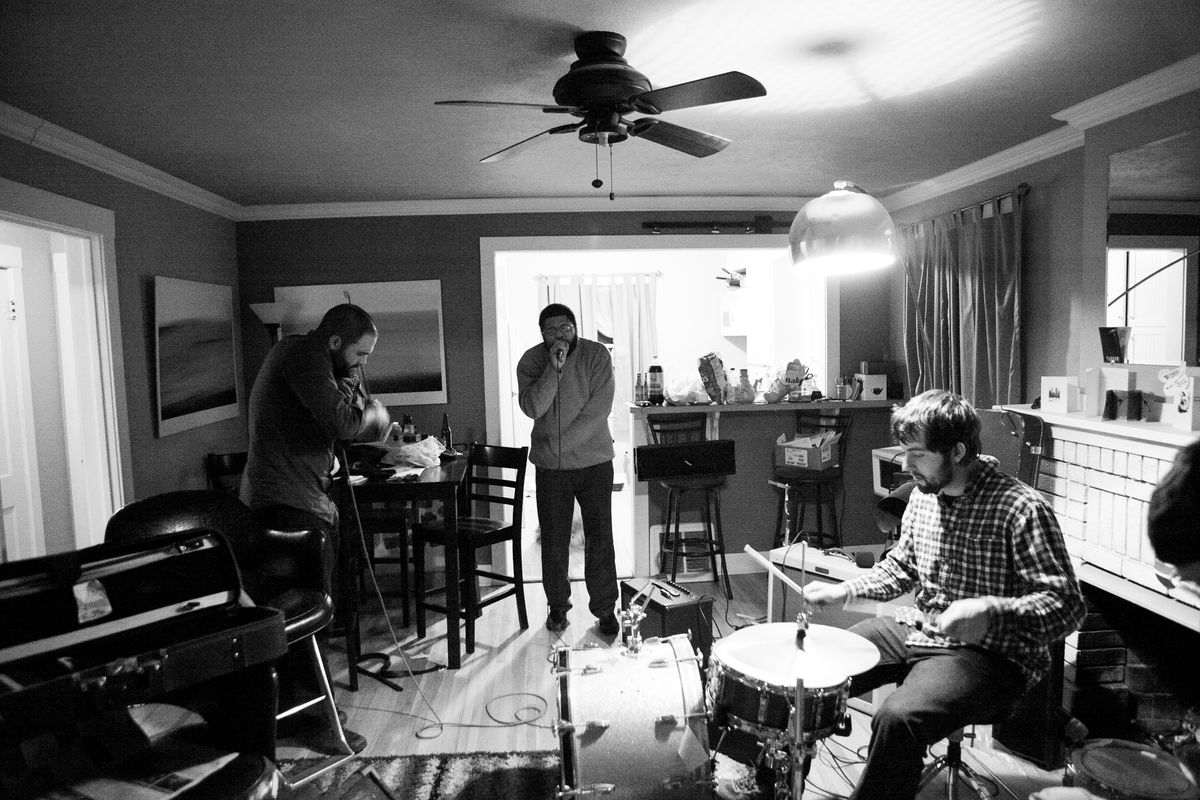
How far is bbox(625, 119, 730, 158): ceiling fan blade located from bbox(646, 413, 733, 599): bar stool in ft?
7.50

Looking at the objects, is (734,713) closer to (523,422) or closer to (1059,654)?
(1059,654)

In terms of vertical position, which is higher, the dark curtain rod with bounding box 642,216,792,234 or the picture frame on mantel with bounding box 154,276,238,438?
the dark curtain rod with bounding box 642,216,792,234

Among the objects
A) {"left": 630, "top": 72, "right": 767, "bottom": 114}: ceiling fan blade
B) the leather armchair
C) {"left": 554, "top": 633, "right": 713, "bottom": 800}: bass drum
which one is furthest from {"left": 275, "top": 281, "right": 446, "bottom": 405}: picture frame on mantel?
{"left": 554, "top": 633, "right": 713, "bottom": 800}: bass drum

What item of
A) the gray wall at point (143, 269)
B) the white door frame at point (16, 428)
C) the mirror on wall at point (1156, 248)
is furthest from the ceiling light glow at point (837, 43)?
the white door frame at point (16, 428)

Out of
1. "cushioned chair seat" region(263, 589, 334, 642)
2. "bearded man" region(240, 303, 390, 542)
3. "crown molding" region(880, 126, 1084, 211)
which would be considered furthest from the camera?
"crown molding" region(880, 126, 1084, 211)

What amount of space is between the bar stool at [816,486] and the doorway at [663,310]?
0.47m

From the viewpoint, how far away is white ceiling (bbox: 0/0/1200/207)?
2.04 meters

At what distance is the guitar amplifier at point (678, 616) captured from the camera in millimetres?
2768

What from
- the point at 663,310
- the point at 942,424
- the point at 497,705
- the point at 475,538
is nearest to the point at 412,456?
the point at 475,538

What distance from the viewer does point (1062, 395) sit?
2926mm

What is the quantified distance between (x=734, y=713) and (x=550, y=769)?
0.96 metres

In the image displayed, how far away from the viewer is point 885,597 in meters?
2.25

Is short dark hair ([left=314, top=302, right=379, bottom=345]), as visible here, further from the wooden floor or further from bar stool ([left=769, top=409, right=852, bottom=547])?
bar stool ([left=769, top=409, right=852, bottom=547])

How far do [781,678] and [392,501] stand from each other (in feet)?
6.49
